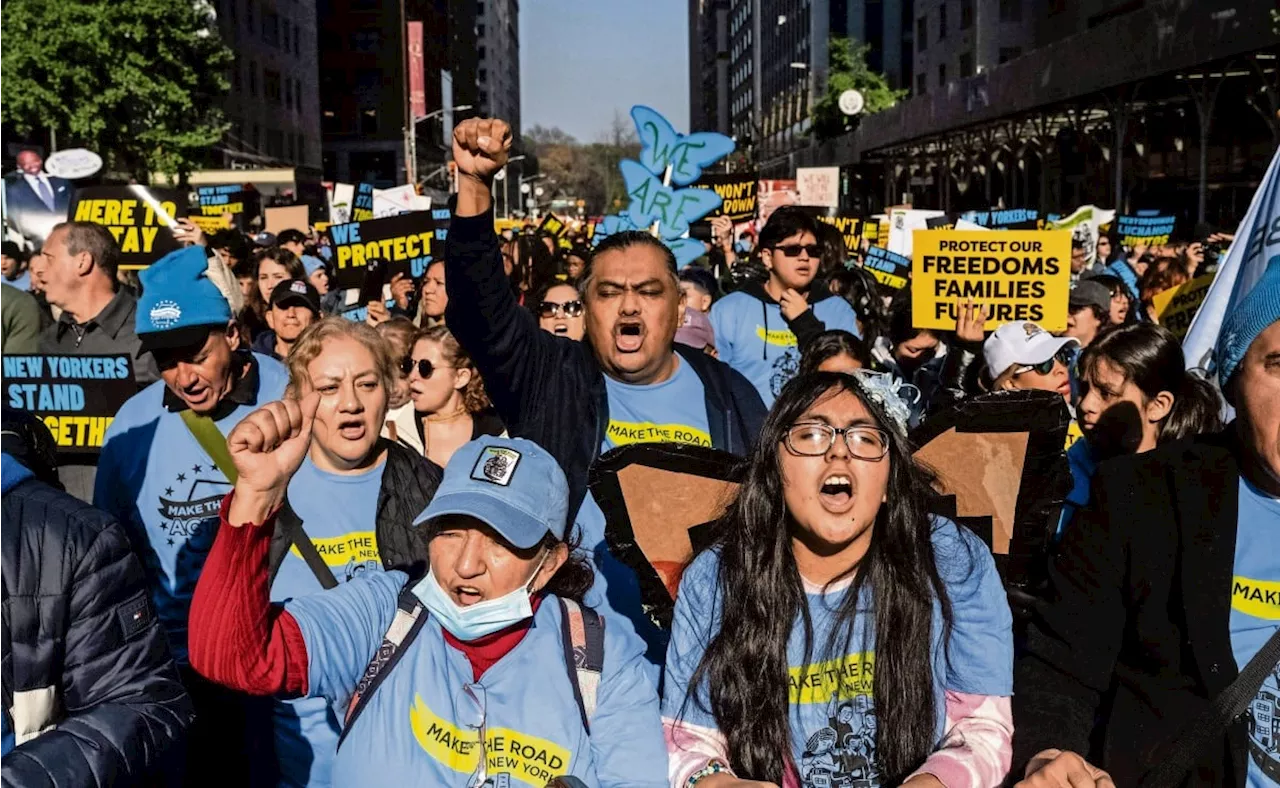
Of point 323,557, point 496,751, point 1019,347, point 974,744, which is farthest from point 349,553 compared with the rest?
point 1019,347

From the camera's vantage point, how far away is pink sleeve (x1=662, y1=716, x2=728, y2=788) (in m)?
2.73

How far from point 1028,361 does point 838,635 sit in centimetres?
303

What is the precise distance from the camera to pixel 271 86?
6375 centimetres

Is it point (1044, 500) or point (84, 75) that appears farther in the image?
point (84, 75)

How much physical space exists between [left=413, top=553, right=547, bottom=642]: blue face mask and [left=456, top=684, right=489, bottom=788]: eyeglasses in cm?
11

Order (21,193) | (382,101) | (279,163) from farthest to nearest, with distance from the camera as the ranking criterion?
(382,101)
(279,163)
(21,193)

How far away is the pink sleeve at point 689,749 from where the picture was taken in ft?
8.96

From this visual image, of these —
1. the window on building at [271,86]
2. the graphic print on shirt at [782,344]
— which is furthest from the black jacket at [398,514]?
the window on building at [271,86]

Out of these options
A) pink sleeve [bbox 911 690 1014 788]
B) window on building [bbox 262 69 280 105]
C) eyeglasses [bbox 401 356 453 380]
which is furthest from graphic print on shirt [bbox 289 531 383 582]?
window on building [bbox 262 69 280 105]

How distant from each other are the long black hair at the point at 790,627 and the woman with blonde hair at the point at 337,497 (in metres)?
1.11

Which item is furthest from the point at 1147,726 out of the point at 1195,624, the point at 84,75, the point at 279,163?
the point at 279,163

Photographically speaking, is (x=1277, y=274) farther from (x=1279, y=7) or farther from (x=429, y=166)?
(x=429, y=166)

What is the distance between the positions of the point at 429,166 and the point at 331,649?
91.5 metres

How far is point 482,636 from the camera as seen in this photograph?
113 inches
